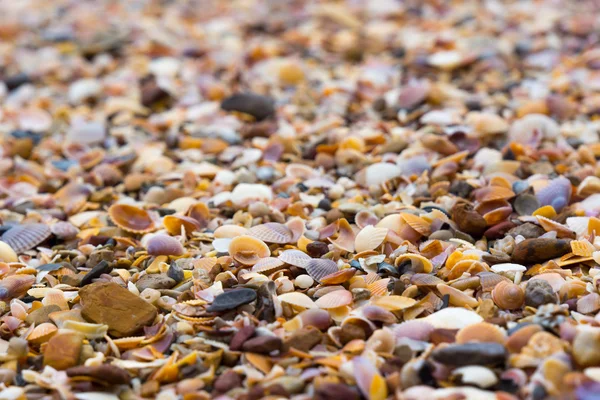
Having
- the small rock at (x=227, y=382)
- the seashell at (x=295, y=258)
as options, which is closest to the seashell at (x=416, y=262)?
the seashell at (x=295, y=258)

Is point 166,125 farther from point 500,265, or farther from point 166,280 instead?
point 500,265

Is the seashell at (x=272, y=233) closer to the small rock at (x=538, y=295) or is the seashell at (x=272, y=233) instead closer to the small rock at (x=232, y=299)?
the small rock at (x=232, y=299)

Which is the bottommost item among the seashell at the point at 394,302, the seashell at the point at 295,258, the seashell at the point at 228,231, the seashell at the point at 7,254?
the seashell at the point at 7,254

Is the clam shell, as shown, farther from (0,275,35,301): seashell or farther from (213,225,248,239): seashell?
(0,275,35,301): seashell

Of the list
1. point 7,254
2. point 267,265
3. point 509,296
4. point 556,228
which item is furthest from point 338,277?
point 7,254

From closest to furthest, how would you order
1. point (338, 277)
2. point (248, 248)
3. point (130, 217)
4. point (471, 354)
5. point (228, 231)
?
point (471, 354)
point (338, 277)
point (248, 248)
point (228, 231)
point (130, 217)

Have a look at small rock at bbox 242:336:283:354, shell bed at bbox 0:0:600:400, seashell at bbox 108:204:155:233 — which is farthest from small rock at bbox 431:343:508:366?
seashell at bbox 108:204:155:233

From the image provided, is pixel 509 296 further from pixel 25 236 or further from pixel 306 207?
pixel 25 236
